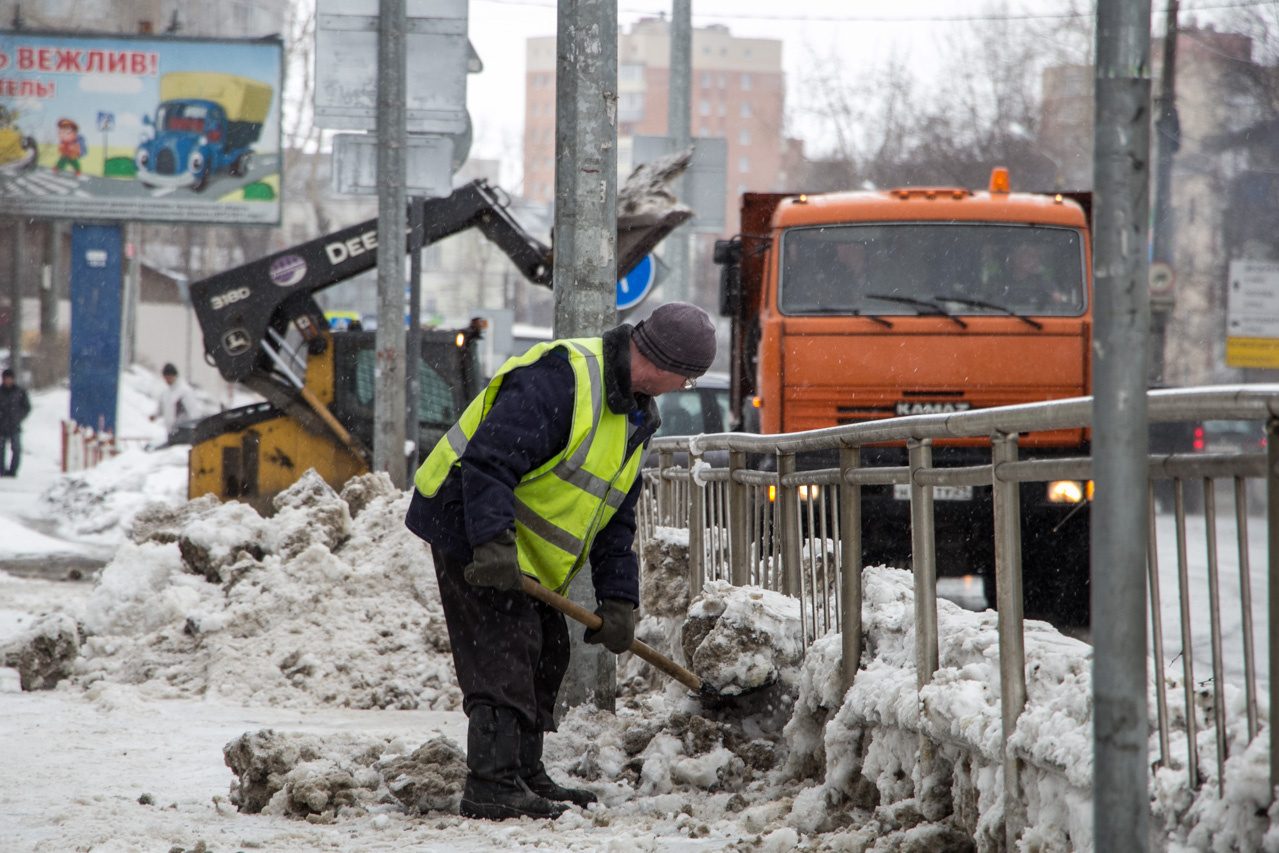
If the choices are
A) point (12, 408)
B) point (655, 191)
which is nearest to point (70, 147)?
point (12, 408)

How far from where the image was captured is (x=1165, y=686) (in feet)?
8.93

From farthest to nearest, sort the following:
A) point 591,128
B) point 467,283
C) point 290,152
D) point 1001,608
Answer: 1. point 467,283
2. point 290,152
3. point 591,128
4. point 1001,608

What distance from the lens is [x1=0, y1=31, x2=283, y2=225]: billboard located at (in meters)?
23.4

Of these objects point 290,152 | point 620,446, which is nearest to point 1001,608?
point 620,446

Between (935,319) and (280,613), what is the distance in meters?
3.93

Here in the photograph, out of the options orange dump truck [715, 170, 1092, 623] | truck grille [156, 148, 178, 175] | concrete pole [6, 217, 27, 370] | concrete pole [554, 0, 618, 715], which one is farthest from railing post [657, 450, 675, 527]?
concrete pole [6, 217, 27, 370]

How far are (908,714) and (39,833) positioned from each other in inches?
92.2

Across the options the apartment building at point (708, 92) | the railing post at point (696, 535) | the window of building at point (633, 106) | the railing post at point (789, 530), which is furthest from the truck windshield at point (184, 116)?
the window of building at point (633, 106)

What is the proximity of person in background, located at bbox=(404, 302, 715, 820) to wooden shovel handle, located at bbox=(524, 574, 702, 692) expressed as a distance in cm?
7

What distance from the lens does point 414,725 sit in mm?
6016

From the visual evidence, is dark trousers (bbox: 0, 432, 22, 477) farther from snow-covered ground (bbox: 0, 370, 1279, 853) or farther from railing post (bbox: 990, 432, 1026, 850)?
railing post (bbox: 990, 432, 1026, 850)

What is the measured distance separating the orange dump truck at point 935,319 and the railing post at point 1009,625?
4.27m

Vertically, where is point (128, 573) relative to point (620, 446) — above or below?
below

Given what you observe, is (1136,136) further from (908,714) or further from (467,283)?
(467,283)
